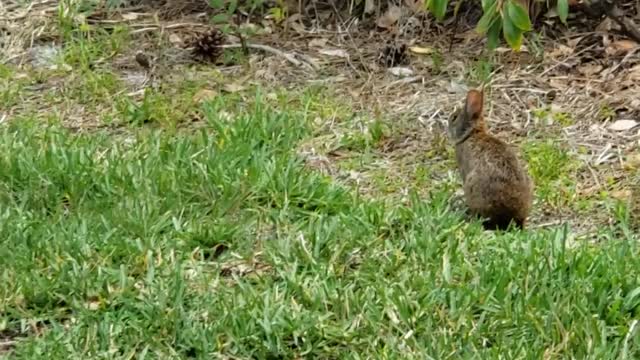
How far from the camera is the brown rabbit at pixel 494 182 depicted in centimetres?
531

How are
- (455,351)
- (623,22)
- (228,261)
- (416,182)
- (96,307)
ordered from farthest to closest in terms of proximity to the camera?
(623,22)
(416,182)
(228,261)
(96,307)
(455,351)

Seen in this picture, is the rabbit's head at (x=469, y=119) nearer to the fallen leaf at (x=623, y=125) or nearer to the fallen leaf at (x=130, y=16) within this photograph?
the fallen leaf at (x=623, y=125)

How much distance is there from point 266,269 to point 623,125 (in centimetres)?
228

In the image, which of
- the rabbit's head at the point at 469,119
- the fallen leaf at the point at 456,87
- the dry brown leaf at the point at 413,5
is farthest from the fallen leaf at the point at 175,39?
the rabbit's head at the point at 469,119

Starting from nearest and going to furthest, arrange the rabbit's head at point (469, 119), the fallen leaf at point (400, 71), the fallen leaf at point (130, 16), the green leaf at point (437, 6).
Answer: the green leaf at point (437, 6), the rabbit's head at point (469, 119), the fallen leaf at point (400, 71), the fallen leaf at point (130, 16)

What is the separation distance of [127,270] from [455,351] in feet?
4.25

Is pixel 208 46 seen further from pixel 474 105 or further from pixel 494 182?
pixel 494 182

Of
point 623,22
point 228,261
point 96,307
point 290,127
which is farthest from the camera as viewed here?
point 623,22

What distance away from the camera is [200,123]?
260 inches

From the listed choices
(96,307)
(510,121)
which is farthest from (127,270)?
(510,121)

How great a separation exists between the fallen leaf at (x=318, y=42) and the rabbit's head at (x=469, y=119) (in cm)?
181

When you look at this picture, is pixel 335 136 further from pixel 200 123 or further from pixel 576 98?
pixel 576 98

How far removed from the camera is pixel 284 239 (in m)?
5.12

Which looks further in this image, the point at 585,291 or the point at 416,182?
the point at 416,182
